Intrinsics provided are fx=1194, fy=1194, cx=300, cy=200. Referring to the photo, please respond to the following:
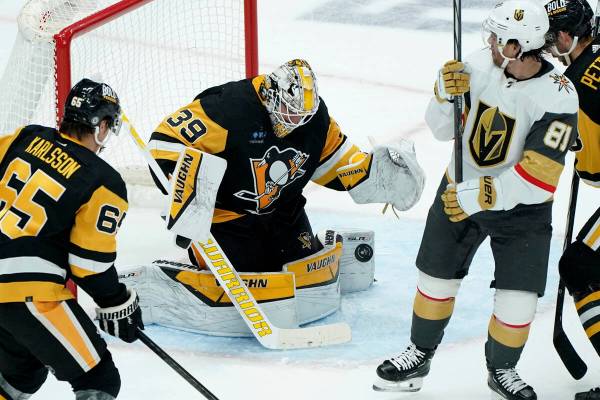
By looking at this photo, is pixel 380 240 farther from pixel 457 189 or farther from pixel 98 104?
pixel 98 104

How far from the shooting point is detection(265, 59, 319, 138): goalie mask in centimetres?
365

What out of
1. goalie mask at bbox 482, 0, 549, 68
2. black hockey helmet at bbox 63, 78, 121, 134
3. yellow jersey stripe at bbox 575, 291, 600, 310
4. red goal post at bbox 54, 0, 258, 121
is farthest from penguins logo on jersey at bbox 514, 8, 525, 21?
red goal post at bbox 54, 0, 258, 121

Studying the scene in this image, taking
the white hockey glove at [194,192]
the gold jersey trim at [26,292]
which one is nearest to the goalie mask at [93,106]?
the gold jersey trim at [26,292]

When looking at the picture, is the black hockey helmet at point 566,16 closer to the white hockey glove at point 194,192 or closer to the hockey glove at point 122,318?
the white hockey glove at point 194,192

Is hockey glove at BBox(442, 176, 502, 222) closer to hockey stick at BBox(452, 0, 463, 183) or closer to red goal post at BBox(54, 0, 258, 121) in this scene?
hockey stick at BBox(452, 0, 463, 183)

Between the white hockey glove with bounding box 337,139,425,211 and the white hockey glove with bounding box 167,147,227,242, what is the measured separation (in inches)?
23.2

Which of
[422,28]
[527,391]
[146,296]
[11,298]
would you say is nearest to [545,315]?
[527,391]

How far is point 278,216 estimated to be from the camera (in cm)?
410

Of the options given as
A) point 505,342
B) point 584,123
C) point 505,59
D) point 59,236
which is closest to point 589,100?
point 584,123

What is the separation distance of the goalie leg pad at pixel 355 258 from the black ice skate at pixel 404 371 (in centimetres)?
77

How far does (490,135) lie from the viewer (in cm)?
329

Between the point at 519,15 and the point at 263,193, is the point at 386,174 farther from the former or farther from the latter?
the point at 519,15

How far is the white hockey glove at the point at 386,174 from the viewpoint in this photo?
411 centimetres

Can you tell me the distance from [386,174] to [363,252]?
0.35m
